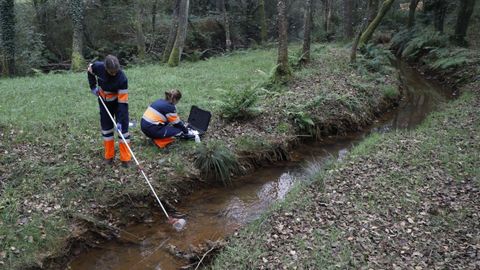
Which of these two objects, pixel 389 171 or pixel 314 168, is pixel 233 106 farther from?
pixel 389 171

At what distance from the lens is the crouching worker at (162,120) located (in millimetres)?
9094

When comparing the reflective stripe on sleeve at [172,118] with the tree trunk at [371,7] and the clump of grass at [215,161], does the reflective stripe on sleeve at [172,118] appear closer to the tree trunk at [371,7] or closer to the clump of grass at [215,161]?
the clump of grass at [215,161]

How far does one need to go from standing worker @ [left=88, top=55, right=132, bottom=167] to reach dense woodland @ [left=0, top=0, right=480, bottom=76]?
8.05m

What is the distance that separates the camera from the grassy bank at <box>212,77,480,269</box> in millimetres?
5750

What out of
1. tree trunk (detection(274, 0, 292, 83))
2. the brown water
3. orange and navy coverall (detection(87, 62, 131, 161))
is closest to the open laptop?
the brown water

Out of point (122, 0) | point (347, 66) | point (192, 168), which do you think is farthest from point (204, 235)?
point (122, 0)

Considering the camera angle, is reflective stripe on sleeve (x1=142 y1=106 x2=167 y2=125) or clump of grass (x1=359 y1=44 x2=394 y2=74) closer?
reflective stripe on sleeve (x1=142 y1=106 x2=167 y2=125)

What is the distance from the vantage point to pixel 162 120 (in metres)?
9.16

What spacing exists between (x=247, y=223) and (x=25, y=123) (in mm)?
6006

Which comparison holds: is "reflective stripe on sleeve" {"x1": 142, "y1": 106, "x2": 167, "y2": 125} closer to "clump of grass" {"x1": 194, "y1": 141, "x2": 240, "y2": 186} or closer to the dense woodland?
"clump of grass" {"x1": 194, "y1": 141, "x2": 240, "y2": 186}

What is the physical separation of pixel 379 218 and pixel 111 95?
18.0 feet

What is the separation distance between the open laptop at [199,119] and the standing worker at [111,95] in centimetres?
228

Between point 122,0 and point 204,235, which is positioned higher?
point 122,0

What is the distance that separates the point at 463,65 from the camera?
17.9 meters
